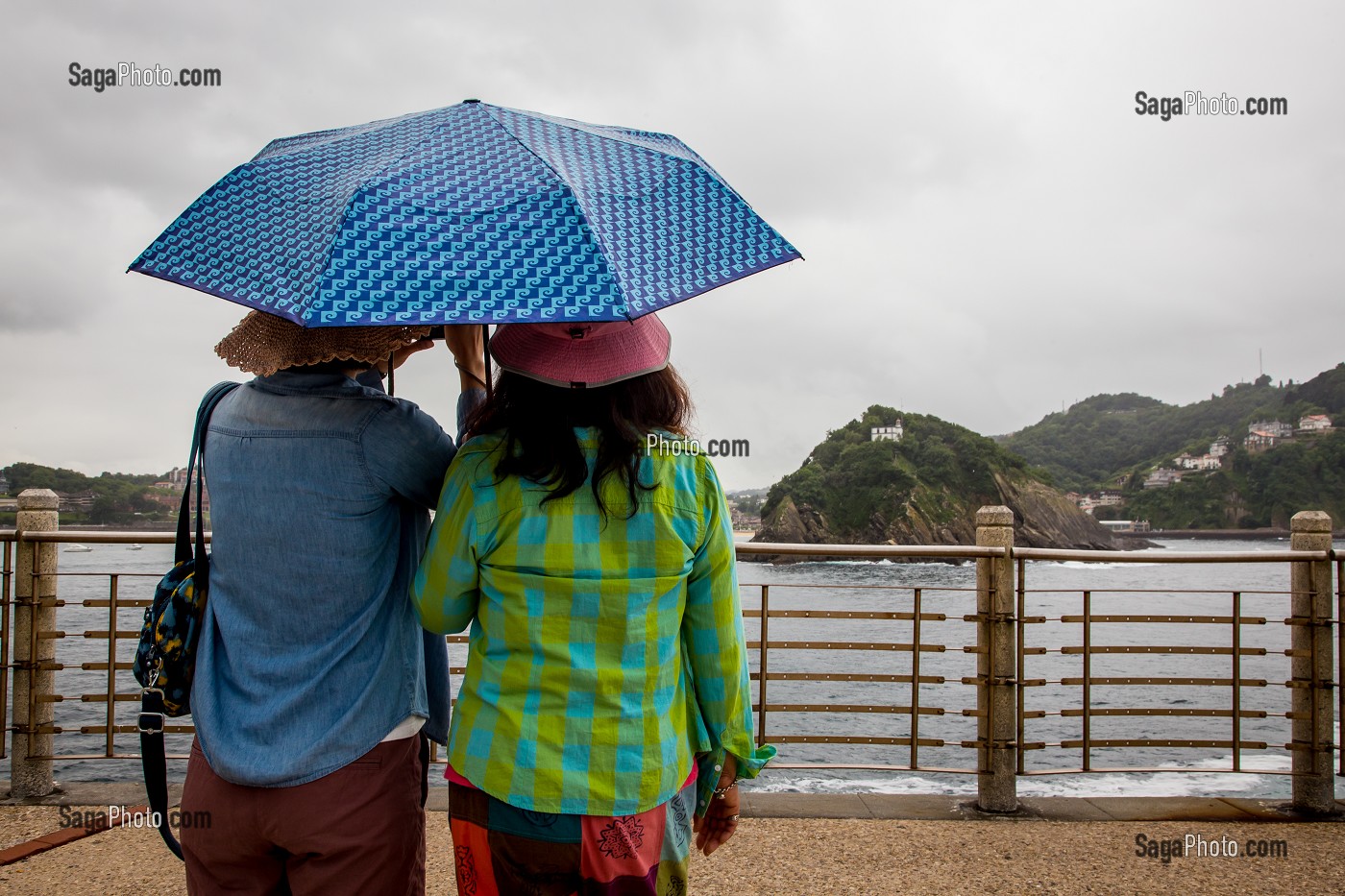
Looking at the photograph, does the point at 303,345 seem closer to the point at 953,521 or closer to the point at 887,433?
the point at 953,521

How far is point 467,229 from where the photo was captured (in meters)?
1.20

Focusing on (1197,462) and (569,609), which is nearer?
(569,609)

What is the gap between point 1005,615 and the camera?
12.6 feet

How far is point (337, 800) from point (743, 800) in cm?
285

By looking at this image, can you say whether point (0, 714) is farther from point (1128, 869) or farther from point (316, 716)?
point (1128, 869)

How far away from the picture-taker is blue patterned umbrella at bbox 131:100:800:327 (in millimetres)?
1145

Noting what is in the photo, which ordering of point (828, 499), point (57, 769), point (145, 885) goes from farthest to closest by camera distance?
point (828, 499) < point (57, 769) < point (145, 885)

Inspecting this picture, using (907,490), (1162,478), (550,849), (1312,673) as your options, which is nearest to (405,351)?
(550,849)

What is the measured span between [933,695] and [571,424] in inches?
806

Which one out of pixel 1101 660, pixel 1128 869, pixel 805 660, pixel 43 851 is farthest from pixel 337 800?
pixel 1101 660

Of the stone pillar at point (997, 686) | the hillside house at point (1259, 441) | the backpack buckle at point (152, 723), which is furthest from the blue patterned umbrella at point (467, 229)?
the hillside house at point (1259, 441)

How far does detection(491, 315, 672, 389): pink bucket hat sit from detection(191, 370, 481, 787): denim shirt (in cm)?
21

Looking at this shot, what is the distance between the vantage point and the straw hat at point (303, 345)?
134 centimetres

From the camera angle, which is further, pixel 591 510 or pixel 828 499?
pixel 828 499
